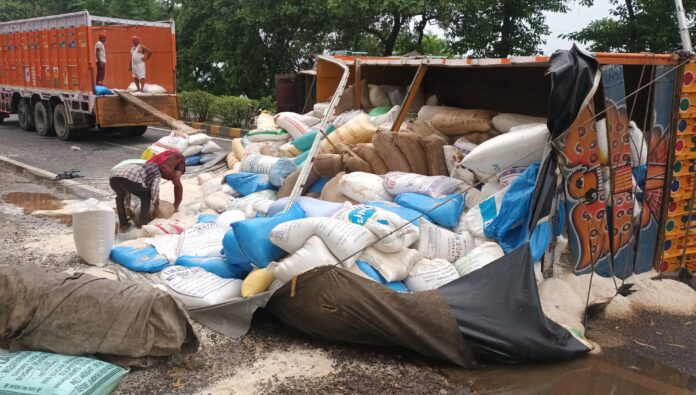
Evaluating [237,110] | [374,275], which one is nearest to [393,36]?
[237,110]

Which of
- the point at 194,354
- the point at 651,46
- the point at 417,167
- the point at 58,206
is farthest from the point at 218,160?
the point at 651,46

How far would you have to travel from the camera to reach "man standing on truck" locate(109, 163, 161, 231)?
5570mm

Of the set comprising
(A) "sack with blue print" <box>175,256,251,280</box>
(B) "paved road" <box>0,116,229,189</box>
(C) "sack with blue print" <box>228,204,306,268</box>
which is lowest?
(B) "paved road" <box>0,116,229,189</box>

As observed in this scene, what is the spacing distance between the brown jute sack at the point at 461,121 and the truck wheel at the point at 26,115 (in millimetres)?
10960

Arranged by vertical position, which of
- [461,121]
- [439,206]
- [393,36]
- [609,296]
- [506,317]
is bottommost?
[609,296]

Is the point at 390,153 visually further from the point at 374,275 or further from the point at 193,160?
the point at 193,160

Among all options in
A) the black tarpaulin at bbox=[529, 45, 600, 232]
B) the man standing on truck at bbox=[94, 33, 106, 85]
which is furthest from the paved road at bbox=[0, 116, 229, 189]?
the black tarpaulin at bbox=[529, 45, 600, 232]

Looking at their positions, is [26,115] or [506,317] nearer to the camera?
[506,317]

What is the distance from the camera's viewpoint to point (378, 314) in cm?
336

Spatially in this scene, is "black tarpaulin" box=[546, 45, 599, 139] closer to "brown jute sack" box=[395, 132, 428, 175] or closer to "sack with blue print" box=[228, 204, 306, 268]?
"brown jute sack" box=[395, 132, 428, 175]

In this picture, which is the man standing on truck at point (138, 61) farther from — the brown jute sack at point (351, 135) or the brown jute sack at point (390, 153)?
the brown jute sack at point (390, 153)

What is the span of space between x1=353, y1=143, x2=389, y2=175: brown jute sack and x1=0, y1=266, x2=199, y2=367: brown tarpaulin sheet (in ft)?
8.37

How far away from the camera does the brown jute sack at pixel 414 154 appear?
5.33 m

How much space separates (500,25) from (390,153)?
25.2 ft
